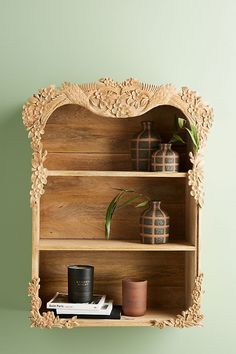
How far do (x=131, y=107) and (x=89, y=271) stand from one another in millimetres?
593

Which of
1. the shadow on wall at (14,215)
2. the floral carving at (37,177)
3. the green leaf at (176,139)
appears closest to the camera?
the floral carving at (37,177)

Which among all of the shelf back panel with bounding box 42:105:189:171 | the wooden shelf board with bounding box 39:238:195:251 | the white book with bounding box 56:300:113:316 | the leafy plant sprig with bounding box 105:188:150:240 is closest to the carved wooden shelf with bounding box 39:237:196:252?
the wooden shelf board with bounding box 39:238:195:251

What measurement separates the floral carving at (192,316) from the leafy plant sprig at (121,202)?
0.35 metres

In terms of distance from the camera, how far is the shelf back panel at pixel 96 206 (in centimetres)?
226

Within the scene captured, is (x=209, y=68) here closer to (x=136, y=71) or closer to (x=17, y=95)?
(x=136, y=71)

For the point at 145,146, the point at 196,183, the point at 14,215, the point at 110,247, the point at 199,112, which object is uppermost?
the point at 199,112

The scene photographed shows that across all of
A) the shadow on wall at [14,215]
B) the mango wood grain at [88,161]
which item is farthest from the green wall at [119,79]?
the mango wood grain at [88,161]

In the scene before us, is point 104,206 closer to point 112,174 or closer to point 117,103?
point 112,174

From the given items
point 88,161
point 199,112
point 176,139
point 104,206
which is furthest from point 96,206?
point 199,112

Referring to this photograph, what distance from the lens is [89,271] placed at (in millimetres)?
2092

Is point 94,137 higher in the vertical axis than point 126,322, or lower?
higher

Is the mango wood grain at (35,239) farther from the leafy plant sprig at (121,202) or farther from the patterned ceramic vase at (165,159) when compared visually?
the patterned ceramic vase at (165,159)

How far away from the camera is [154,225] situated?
212 centimetres

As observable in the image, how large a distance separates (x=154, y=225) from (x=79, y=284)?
336 mm
